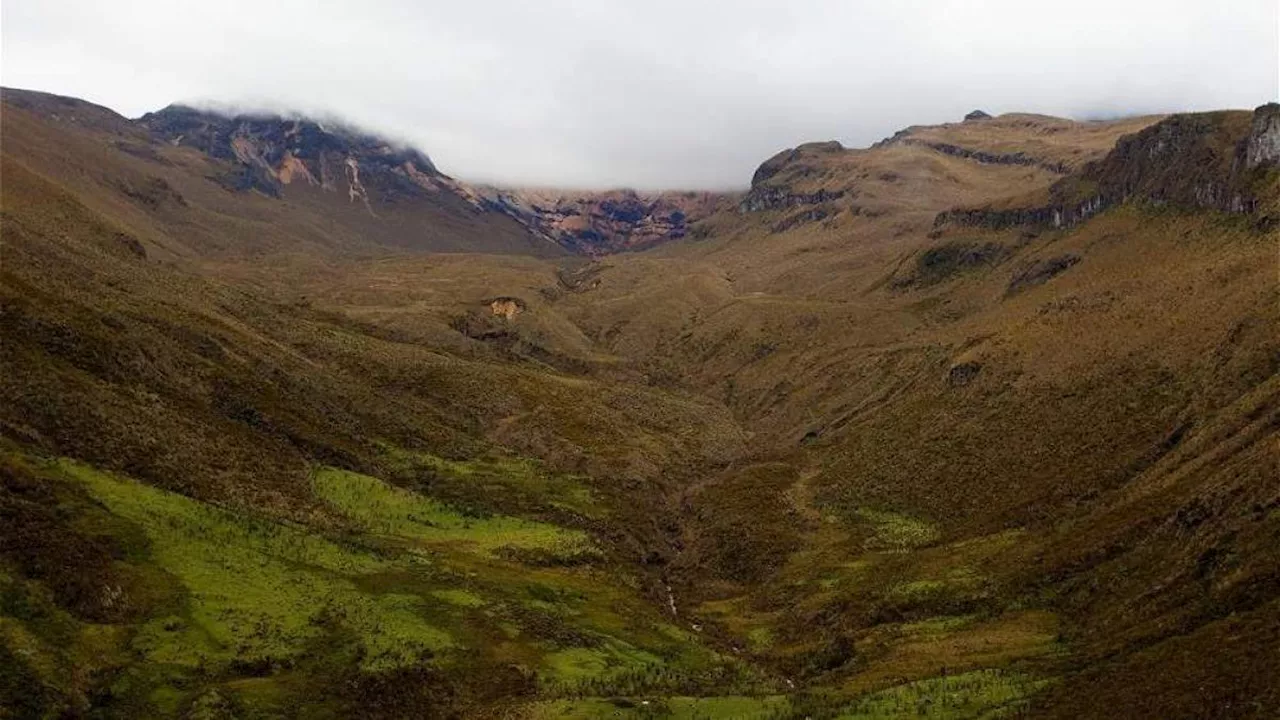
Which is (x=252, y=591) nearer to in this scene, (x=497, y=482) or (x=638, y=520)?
(x=497, y=482)

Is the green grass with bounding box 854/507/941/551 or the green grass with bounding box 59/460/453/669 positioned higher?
the green grass with bounding box 59/460/453/669

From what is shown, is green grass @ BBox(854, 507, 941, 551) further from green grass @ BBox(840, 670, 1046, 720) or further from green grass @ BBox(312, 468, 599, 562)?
green grass @ BBox(840, 670, 1046, 720)

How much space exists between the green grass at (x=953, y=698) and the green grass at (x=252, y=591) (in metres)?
28.3

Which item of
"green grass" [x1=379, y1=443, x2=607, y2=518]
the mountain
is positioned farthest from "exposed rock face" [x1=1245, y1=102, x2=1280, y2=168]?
"green grass" [x1=379, y1=443, x2=607, y2=518]

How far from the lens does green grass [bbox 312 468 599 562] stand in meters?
96.1

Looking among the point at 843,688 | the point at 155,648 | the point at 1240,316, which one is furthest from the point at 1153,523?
the point at 155,648

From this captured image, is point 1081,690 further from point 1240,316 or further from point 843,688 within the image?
point 1240,316

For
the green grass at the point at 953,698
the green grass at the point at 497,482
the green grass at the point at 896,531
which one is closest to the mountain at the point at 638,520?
the green grass at the point at 953,698

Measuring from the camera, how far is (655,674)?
6425cm

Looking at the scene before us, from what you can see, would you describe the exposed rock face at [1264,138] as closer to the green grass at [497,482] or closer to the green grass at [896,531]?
the green grass at [896,531]

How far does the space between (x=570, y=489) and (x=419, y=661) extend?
6965 cm

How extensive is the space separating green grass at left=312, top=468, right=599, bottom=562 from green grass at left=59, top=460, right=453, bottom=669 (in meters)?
16.2

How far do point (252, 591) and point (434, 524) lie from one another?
3730cm

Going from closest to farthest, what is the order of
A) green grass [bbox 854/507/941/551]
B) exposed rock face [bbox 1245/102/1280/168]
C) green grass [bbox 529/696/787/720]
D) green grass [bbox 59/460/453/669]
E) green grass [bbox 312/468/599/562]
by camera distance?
green grass [bbox 529/696/787/720]
green grass [bbox 59/460/453/669]
green grass [bbox 312/468/599/562]
green grass [bbox 854/507/941/551]
exposed rock face [bbox 1245/102/1280/168]
